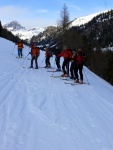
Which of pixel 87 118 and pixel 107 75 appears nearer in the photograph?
pixel 87 118

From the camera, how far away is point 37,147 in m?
6.51

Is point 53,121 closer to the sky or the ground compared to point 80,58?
closer to the ground

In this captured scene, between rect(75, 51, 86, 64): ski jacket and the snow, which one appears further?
rect(75, 51, 86, 64): ski jacket

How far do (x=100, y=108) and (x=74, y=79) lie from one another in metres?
7.67

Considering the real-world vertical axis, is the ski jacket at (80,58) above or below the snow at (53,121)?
above

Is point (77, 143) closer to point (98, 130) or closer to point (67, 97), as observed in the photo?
point (98, 130)

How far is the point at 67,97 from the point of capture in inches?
496

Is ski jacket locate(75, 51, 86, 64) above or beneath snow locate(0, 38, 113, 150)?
above

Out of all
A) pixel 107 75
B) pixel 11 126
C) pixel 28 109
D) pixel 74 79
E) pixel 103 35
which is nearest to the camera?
pixel 11 126

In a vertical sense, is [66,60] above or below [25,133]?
above

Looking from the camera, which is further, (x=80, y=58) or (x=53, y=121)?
(x=80, y=58)

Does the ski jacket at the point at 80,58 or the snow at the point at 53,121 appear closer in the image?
the snow at the point at 53,121

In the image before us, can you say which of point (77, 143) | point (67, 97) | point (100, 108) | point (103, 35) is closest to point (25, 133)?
point (77, 143)

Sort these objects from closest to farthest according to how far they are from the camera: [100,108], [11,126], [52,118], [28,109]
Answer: [11,126]
[52,118]
[28,109]
[100,108]
